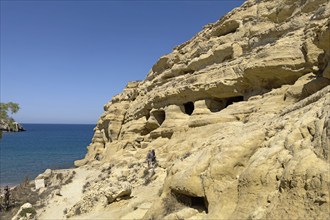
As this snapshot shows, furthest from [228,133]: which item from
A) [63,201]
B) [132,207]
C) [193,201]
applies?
[63,201]

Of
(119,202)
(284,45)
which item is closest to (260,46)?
(284,45)

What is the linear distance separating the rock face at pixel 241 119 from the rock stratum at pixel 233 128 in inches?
1.1

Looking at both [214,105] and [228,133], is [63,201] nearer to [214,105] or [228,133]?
[214,105]

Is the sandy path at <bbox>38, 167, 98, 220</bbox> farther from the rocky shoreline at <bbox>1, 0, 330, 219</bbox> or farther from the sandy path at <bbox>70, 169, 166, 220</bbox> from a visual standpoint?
the sandy path at <bbox>70, 169, 166, 220</bbox>

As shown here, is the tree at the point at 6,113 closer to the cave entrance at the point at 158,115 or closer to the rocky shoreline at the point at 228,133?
the rocky shoreline at the point at 228,133

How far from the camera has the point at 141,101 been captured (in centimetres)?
2909

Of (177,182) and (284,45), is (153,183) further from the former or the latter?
(284,45)

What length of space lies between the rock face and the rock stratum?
0.03 meters

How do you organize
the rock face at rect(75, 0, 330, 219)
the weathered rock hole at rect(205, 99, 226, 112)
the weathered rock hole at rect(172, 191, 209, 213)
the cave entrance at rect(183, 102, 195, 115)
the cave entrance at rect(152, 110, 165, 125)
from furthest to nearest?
the cave entrance at rect(152, 110, 165, 125) → the cave entrance at rect(183, 102, 195, 115) → the weathered rock hole at rect(205, 99, 226, 112) → the weathered rock hole at rect(172, 191, 209, 213) → the rock face at rect(75, 0, 330, 219)

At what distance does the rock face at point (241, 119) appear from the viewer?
19.0 ft

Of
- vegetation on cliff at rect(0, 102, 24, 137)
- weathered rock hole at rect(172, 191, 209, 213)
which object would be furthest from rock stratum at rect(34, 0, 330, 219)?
vegetation on cliff at rect(0, 102, 24, 137)

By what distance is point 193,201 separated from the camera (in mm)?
8039

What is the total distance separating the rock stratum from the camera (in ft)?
19.4

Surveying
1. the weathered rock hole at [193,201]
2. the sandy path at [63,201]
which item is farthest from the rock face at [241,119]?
the sandy path at [63,201]
